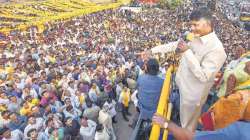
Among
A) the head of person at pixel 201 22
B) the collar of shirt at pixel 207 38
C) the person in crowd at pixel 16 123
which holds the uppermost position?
the head of person at pixel 201 22

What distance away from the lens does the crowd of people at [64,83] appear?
281 inches

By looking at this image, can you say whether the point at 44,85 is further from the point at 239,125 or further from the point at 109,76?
the point at 239,125

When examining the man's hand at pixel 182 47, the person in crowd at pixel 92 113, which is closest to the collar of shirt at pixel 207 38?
the man's hand at pixel 182 47

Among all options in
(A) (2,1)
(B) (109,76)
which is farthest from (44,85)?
(A) (2,1)

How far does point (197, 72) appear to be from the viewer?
2951 mm

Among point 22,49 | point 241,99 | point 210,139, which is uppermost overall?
point 241,99

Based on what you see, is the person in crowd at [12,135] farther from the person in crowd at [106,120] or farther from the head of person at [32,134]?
the person in crowd at [106,120]

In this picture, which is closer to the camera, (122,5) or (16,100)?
(16,100)

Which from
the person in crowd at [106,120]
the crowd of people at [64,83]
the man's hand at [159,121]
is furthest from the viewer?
the person in crowd at [106,120]

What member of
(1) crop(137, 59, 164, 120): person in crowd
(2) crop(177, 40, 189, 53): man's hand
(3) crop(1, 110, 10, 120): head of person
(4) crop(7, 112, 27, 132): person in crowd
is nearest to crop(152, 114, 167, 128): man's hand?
(2) crop(177, 40, 189, 53): man's hand

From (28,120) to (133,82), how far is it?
3.41 m

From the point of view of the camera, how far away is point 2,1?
3125 cm

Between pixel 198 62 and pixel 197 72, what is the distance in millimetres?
102

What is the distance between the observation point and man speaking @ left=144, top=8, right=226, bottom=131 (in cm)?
299
